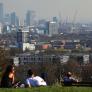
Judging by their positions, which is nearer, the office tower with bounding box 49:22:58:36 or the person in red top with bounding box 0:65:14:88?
the person in red top with bounding box 0:65:14:88

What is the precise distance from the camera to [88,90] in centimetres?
929

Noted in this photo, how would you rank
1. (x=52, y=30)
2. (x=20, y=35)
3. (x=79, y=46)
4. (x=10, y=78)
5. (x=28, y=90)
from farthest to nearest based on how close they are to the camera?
(x=52, y=30), (x=20, y=35), (x=79, y=46), (x=10, y=78), (x=28, y=90)

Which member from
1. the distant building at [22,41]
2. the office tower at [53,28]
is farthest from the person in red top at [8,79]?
the office tower at [53,28]

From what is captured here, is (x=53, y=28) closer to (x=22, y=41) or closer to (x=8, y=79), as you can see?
(x=22, y=41)

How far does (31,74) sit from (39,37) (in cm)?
13255

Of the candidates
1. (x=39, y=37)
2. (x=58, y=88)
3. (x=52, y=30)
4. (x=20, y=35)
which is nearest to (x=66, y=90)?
(x=58, y=88)

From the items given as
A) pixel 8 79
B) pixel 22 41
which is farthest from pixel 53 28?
pixel 8 79

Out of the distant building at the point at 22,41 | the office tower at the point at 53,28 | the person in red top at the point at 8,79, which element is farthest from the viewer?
the office tower at the point at 53,28

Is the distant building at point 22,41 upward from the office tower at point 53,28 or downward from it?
upward

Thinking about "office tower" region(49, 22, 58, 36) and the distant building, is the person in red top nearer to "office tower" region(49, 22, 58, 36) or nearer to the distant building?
the distant building

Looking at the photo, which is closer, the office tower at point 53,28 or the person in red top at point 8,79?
the person in red top at point 8,79

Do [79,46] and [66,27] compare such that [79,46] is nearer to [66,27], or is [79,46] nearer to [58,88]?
[66,27]

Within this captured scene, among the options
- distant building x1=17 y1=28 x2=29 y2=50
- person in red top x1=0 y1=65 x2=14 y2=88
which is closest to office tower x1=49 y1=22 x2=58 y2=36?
distant building x1=17 y1=28 x2=29 y2=50

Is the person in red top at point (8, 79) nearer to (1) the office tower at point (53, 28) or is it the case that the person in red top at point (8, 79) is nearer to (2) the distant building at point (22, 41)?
(2) the distant building at point (22, 41)
